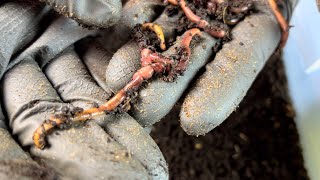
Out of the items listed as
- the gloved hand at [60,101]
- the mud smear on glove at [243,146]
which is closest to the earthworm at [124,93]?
the gloved hand at [60,101]

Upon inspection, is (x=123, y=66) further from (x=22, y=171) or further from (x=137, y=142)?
(x=22, y=171)

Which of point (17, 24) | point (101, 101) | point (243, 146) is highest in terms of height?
point (17, 24)

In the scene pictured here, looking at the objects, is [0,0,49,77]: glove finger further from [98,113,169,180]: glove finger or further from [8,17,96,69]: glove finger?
[98,113,169,180]: glove finger

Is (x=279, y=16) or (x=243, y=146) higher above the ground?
(x=279, y=16)

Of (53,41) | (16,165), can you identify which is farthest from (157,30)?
(16,165)

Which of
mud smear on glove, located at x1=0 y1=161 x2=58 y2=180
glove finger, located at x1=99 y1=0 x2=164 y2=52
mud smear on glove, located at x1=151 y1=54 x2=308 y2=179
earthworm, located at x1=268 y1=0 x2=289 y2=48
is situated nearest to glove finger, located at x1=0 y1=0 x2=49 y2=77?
glove finger, located at x1=99 y1=0 x2=164 y2=52
